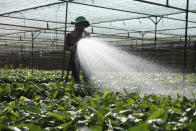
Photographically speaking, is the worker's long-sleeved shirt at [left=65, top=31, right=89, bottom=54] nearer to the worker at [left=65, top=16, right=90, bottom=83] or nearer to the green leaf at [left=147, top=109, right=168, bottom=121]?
the worker at [left=65, top=16, right=90, bottom=83]

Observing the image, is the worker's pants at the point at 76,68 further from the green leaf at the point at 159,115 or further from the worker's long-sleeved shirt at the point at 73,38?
the green leaf at the point at 159,115

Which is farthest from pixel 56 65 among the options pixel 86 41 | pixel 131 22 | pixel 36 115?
pixel 36 115

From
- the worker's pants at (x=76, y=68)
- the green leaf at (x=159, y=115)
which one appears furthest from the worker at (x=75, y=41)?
the green leaf at (x=159, y=115)

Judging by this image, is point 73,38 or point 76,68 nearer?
point 73,38

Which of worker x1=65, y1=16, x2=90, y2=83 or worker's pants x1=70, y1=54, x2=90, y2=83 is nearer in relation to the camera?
worker x1=65, y1=16, x2=90, y2=83

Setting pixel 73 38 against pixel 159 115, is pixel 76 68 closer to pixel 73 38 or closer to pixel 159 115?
pixel 73 38

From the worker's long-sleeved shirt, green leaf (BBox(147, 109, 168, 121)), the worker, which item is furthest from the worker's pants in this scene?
green leaf (BBox(147, 109, 168, 121))

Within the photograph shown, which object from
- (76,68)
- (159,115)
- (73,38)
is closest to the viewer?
(159,115)

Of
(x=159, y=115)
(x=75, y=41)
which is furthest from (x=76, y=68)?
(x=159, y=115)

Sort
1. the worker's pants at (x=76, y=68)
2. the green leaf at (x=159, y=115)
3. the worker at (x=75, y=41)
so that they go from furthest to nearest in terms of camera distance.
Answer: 1. the worker's pants at (x=76, y=68)
2. the worker at (x=75, y=41)
3. the green leaf at (x=159, y=115)

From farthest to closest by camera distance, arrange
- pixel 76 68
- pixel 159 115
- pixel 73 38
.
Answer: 1. pixel 76 68
2. pixel 73 38
3. pixel 159 115

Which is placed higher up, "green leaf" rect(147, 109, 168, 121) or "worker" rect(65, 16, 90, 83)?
"worker" rect(65, 16, 90, 83)

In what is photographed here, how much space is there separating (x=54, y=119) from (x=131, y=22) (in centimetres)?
1001

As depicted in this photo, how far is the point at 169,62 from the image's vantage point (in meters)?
10.9
